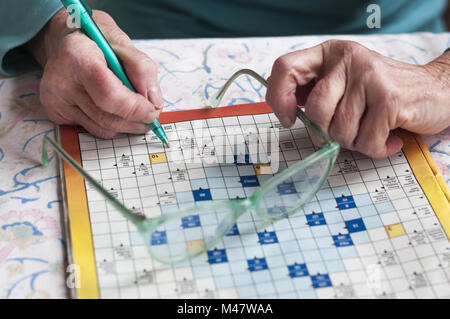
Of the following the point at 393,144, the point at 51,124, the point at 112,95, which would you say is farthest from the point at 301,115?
the point at 51,124

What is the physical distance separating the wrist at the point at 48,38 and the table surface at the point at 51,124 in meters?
0.04

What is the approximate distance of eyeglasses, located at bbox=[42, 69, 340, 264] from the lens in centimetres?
53

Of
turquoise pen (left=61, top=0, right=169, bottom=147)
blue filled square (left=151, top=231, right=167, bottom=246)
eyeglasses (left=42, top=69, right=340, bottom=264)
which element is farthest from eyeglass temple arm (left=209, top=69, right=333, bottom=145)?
blue filled square (left=151, top=231, right=167, bottom=246)

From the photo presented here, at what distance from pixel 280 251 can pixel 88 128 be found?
1.01ft

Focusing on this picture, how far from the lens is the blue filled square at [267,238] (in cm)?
58

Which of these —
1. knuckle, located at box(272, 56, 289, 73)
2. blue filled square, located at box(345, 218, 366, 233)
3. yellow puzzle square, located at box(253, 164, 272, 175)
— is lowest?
blue filled square, located at box(345, 218, 366, 233)

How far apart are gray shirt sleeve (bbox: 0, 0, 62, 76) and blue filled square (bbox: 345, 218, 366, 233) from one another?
1.74 ft

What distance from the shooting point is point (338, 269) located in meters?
0.56

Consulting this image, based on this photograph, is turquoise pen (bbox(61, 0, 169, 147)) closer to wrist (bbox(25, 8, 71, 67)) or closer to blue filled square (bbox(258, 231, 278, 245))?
wrist (bbox(25, 8, 71, 67))

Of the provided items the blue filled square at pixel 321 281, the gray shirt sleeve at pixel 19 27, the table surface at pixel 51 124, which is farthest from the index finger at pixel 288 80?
the gray shirt sleeve at pixel 19 27

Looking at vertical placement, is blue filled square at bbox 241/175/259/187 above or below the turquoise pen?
below

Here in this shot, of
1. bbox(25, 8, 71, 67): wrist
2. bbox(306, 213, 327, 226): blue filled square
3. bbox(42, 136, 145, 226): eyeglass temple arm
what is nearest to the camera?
bbox(42, 136, 145, 226): eyeglass temple arm

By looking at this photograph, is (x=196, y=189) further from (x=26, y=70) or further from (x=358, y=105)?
(x=26, y=70)
